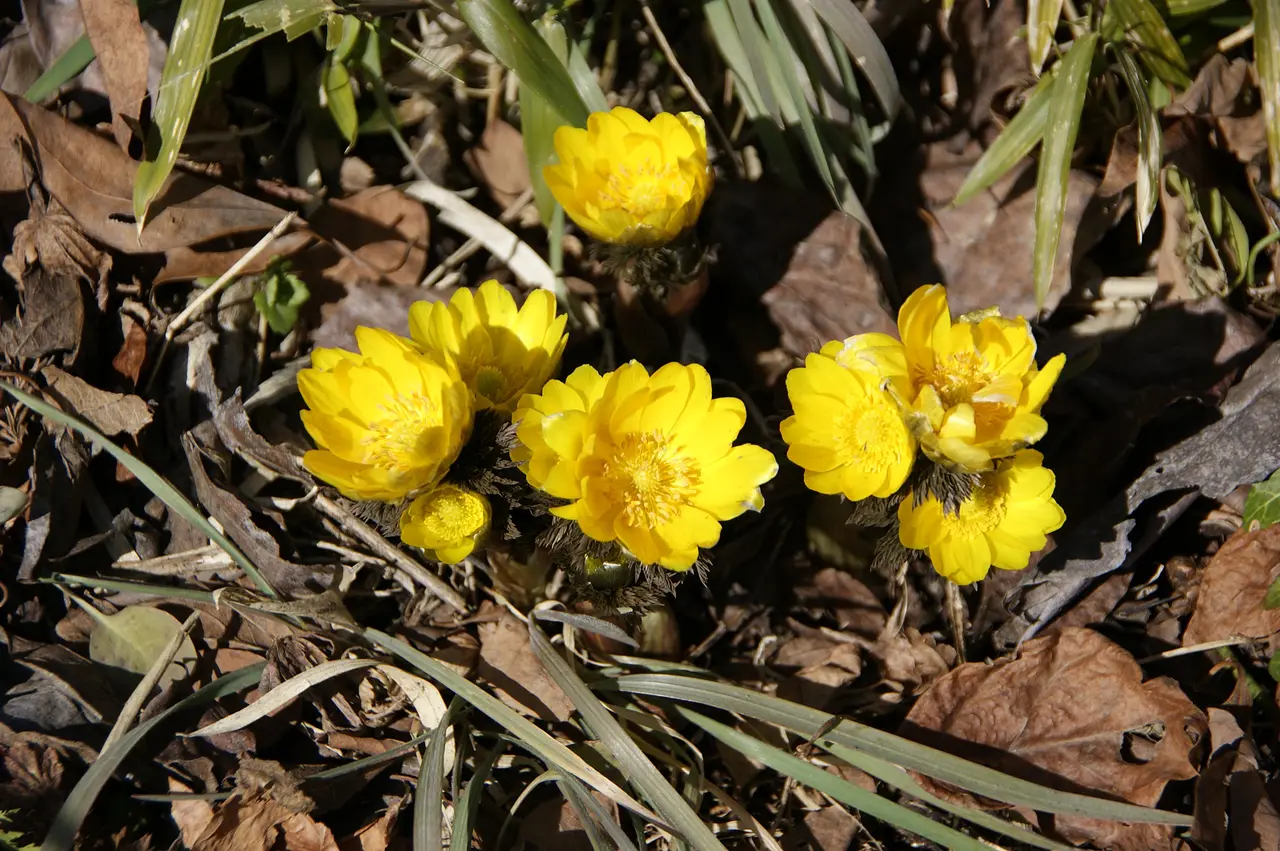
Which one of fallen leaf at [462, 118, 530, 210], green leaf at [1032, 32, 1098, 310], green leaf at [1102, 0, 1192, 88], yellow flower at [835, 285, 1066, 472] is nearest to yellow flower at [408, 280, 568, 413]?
yellow flower at [835, 285, 1066, 472]

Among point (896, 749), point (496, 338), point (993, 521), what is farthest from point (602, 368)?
point (896, 749)

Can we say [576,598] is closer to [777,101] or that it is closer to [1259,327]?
[777,101]

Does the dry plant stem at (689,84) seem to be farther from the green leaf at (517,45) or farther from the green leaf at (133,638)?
the green leaf at (133,638)

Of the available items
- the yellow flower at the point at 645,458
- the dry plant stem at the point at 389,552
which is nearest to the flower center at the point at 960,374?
the yellow flower at the point at 645,458

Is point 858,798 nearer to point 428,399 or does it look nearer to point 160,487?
point 428,399

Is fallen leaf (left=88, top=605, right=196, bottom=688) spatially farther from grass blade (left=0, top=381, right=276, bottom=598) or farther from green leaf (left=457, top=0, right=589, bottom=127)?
green leaf (left=457, top=0, right=589, bottom=127)

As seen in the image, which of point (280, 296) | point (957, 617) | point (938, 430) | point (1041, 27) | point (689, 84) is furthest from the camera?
point (689, 84)

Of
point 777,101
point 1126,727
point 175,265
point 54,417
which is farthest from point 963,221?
point 54,417
